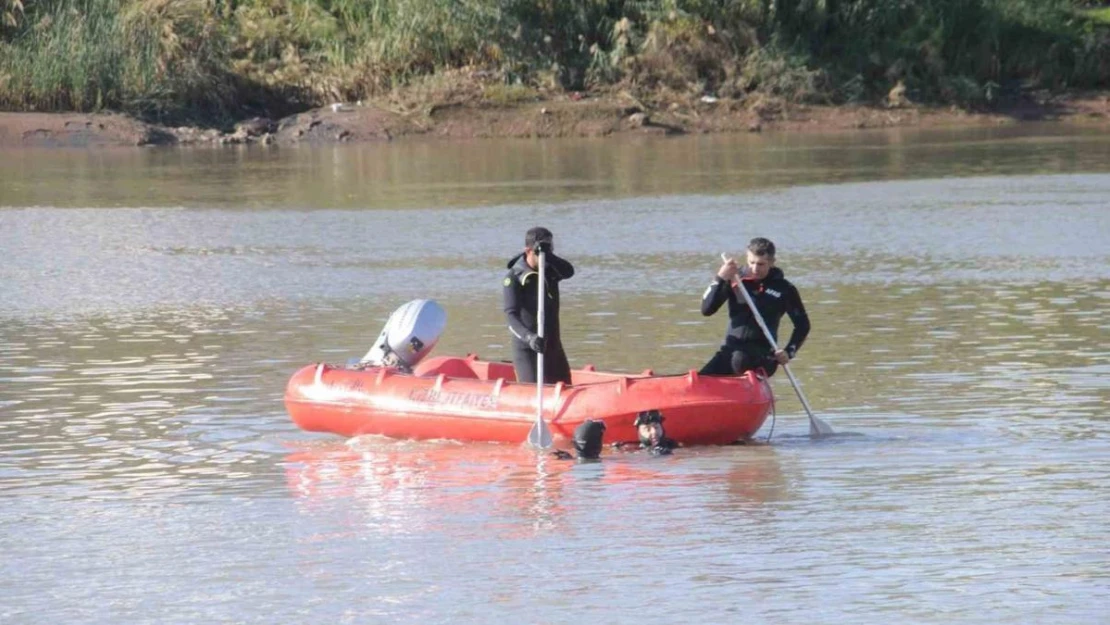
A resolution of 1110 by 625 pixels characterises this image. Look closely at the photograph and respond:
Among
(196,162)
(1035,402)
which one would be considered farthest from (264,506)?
(196,162)

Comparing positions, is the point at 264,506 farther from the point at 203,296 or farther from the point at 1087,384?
the point at 203,296

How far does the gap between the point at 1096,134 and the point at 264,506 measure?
29373mm

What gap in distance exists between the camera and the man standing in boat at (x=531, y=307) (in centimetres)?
1164

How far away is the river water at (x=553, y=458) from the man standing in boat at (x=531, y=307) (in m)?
0.79

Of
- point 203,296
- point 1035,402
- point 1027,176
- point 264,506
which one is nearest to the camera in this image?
point 264,506

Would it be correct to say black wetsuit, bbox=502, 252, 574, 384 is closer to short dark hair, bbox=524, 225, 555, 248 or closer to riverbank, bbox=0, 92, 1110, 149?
short dark hair, bbox=524, 225, 555, 248

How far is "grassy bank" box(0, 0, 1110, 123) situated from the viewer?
131ft

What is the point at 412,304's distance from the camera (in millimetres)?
12352

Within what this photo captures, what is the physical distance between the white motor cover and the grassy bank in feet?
91.8

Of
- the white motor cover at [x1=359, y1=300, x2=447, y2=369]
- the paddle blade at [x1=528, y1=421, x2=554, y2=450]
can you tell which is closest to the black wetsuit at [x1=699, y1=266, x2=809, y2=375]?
the paddle blade at [x1=528, y1=421, x2=554, y2=450]

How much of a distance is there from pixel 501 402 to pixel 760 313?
1.58 m

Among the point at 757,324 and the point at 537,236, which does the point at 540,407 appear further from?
the point at 757,324

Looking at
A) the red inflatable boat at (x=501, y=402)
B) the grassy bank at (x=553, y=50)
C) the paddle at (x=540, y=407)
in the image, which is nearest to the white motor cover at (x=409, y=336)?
the red inflatable boat at (x=501, y=402)

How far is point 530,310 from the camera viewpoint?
11781 mm
